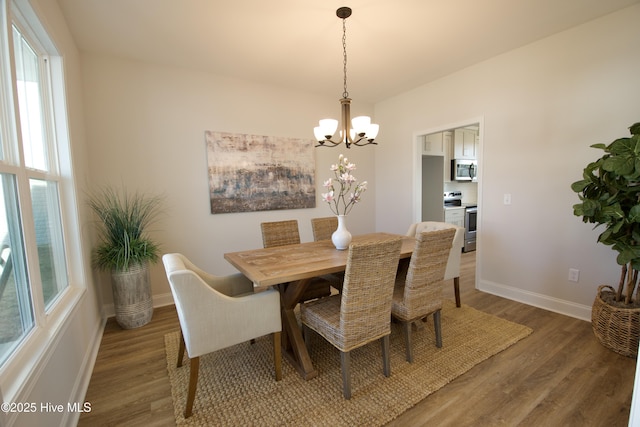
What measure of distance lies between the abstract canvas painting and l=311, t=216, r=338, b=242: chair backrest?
0.95m

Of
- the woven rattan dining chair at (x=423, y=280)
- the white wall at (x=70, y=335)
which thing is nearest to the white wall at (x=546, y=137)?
the woven rattan dining chair at (x=423, y=280)

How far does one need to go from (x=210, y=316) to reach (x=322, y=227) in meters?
1.66

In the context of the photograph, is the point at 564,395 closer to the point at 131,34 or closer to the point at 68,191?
the point at 68,191

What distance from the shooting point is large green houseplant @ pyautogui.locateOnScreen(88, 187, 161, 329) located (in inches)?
101

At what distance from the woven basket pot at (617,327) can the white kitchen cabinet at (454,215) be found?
2.97 metres

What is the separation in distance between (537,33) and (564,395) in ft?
9.67

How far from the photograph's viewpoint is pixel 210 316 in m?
1.61

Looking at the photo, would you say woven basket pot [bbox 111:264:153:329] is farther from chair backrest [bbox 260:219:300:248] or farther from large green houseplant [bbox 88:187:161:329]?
chair backrest [bbox 260:219:300:248]

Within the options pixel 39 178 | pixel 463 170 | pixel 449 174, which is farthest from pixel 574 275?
pixel 39 178

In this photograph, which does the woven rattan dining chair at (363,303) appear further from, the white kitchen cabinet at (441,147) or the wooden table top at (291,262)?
the white kitchen cabinet at (441,147)

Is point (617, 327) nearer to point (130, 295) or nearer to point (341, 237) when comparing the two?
point (341, 237)

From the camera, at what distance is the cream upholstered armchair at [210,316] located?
1535mm


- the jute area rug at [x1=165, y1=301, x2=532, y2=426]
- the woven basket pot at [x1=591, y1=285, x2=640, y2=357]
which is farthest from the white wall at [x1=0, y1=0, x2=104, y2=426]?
the woven basket pot at [x1=591, y1=285, x2=640, y2=357]

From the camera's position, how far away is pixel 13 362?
1165mm
